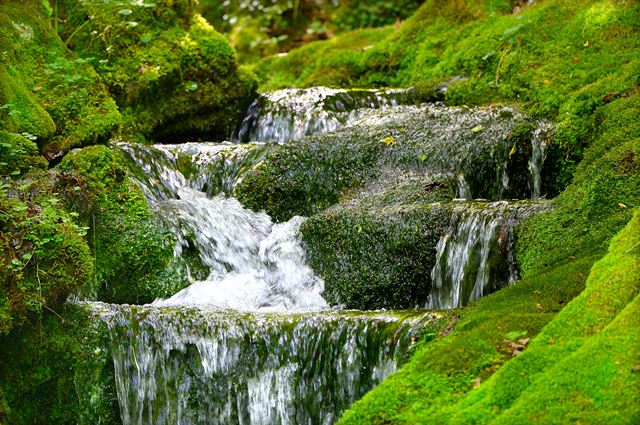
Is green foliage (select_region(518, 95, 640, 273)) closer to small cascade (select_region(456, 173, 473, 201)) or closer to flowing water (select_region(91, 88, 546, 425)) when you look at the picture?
flowing water (select_region(91, 88, 546, 425))

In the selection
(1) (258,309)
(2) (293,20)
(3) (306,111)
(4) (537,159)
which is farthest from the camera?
(2) (293,20)

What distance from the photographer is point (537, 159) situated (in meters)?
7.11

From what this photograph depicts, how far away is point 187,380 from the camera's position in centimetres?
510

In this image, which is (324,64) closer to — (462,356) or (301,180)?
(301,180)

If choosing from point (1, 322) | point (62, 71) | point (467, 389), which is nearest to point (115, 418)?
point (1, 322)

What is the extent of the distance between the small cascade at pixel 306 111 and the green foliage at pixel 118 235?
2954mm

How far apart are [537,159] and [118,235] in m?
3.76

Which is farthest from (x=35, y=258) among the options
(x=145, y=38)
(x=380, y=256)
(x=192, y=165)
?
(x=145, y=38)

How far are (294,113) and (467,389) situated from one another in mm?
6387

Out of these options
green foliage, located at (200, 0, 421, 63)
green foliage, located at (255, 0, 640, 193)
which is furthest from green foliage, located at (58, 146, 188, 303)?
green foliage, located at (200, 0, 421, 63)

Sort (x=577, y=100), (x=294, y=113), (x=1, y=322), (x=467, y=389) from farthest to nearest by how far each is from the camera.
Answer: (x=294, y=113), (x=577, y=100), (x=1, y=322), (x=467, y=389)

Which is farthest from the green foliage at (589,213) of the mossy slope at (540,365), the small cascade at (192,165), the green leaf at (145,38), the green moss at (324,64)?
the green moss at (324,64)

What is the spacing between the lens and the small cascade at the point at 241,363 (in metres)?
4.72

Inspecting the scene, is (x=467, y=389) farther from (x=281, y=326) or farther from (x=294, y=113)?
(x=294, y=113)
